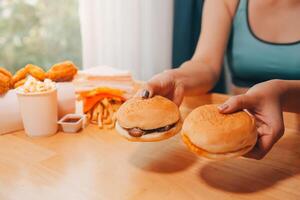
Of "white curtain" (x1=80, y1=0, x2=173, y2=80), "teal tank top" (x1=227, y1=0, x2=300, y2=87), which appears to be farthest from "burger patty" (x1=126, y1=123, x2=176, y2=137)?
"white curtain" (x1=80, y1=0, x2=173, y2=80)

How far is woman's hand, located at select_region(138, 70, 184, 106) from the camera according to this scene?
26.3 inches

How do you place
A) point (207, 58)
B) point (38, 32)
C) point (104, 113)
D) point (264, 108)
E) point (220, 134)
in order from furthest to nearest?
point (38, 32) → point (207, 58) → point (104, 113) → point (264, 108) → point (220, 134)

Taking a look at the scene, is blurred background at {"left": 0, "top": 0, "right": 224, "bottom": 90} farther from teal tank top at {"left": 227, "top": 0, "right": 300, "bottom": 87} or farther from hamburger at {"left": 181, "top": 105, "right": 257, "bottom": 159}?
hamburger at {"left": 181, "top": 105, "right": 257, "bottom": 159}

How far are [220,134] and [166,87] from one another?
294mm

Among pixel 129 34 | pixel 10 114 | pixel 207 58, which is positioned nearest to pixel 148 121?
pixel 10 114

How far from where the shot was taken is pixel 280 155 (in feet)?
2.12

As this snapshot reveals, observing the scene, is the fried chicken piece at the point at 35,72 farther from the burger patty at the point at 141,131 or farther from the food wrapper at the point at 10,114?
the burger patty at the point at 141,131

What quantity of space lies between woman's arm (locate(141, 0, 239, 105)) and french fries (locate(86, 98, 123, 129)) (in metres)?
0.17

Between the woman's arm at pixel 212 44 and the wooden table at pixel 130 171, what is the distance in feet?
1.12

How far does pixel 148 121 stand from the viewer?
0.56 metres

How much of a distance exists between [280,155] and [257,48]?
1.91 feet

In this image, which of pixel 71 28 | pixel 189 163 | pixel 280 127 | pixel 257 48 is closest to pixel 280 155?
pixel 280 127

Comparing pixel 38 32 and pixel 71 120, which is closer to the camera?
pixel 71 120

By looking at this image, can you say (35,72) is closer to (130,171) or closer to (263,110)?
(130,171)
